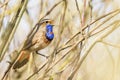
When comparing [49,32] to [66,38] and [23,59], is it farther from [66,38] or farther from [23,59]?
[23,59]

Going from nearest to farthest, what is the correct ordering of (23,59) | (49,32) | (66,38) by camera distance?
(23,59)
(66,38)
(49,32)

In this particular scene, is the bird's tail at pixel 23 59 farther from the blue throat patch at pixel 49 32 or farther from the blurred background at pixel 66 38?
the blue throat patch at pixel 49 32

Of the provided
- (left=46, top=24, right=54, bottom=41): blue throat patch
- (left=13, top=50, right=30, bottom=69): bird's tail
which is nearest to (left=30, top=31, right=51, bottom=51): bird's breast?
(left=46, top=24, right=54, bottom=41): blue throat patch

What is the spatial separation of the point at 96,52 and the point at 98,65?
2.6 inches

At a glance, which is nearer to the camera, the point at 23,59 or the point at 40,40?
the point at 23,59

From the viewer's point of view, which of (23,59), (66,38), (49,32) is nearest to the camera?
(23,59)

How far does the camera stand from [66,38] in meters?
1.24

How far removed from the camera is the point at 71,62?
0.96 m

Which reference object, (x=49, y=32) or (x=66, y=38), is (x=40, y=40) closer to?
(x=49, y=32)

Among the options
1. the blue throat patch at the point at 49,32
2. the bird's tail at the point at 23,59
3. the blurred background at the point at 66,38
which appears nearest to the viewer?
the blurred background at the point at 66,38

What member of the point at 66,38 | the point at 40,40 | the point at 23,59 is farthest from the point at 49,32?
the point at 23,59

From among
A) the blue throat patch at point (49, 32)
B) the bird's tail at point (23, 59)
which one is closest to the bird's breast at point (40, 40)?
the blue throat patch at point (49, 32)

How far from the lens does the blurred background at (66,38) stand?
2.98 feet

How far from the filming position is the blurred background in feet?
2.98
